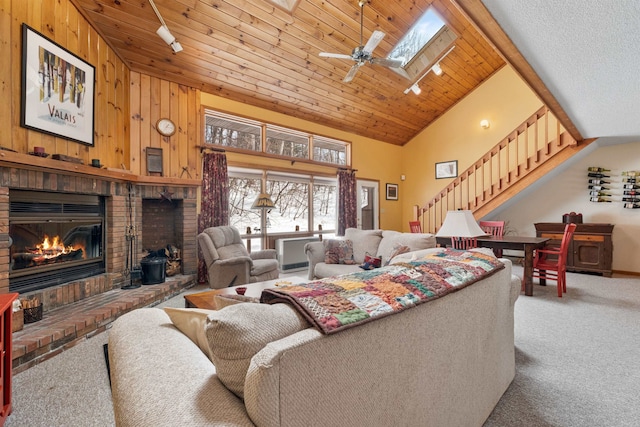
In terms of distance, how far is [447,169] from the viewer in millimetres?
7766

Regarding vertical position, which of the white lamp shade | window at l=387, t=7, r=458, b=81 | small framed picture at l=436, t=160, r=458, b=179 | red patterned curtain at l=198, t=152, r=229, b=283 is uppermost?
window at l=387, t=7, r=458, b=81

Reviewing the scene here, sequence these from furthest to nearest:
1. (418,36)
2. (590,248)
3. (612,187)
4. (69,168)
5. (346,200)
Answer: (346,200) → (418,36) → (612,187) → (590,248) → (69,168)

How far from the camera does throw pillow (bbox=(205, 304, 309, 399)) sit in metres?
0.75

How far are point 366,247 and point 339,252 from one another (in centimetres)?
39

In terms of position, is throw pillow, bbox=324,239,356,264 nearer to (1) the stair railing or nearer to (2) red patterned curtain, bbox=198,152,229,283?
(2) red patterned curtain, bbox=198,152,229,283

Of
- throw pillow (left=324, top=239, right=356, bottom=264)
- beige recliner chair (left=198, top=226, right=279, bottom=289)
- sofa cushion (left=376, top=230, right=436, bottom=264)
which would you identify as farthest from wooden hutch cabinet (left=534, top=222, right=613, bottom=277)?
beige recliner chair (left=198, top=226, right=279, bottom=289)

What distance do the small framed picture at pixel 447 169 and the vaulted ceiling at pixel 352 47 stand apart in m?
1.54

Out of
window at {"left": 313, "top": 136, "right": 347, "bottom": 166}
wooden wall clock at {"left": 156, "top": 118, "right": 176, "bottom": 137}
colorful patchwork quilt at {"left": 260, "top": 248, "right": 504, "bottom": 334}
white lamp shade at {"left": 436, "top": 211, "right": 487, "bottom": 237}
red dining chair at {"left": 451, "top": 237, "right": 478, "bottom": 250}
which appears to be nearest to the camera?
colorful patchwork quilt at {"left": 260, "top": 248, "right": 504, "bottom": 334}

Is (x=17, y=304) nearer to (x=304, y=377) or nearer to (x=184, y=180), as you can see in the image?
(x=184, y=180)

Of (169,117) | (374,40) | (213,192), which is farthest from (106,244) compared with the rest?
(374,40)

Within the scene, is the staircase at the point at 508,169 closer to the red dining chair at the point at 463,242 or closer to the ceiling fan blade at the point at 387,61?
the red dining chair at the point at 463,242

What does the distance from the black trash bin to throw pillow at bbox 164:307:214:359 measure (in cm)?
308

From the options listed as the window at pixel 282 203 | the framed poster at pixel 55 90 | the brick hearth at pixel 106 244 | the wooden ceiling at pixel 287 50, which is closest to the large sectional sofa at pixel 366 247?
the window at pixel 282 203

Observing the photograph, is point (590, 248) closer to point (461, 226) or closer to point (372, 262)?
point (372, 262)
